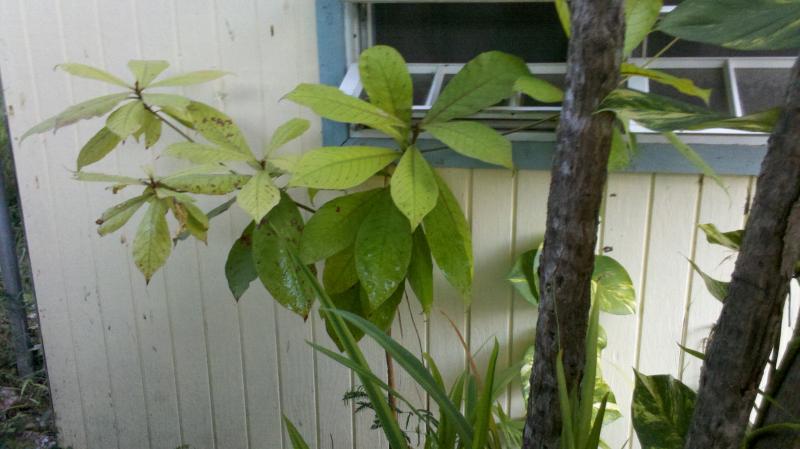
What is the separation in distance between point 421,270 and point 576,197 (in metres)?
0.48

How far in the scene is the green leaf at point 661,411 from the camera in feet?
2.83

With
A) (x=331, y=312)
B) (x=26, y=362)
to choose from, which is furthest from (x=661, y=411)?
(x=26, y=362)

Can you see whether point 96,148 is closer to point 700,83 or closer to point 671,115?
point 671,115

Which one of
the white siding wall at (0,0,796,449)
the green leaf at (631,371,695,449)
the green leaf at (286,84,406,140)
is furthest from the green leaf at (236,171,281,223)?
the green leaf at (631,371,695,449)

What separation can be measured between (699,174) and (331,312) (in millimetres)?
812

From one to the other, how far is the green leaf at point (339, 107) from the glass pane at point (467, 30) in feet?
1.20

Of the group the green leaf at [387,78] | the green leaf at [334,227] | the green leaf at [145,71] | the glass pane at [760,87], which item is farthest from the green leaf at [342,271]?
the glass pane at [760,87]

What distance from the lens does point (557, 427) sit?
89 centimetres

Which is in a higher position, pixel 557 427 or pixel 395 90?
pixel 395 90

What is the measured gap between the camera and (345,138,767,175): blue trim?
1.28m

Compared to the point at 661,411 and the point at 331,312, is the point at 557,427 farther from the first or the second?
the point at 331,312

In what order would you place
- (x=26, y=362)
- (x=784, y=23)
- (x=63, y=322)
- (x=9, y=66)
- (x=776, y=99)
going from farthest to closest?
1. (x=26, y=362)
2. (x=63, y=322)
3. (x=9, y=66)
4. (x=776, y=99)
5. (x=784, y=23)

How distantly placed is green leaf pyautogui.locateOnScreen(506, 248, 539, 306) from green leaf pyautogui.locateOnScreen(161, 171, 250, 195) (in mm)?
589

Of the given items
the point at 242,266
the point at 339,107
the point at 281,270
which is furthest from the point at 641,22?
the point at 242,266
